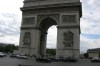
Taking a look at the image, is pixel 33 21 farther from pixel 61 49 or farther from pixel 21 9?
pixel 61 49

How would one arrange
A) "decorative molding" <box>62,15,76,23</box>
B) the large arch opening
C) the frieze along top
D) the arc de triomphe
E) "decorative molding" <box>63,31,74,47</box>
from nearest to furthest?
"decorative molding" <box>63,31,74,47</box> → the arc de triomphe → "decorative molding" <box>62,15,76,23</box> → the frieze along top → the large arch opening

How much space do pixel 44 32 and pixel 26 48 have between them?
23.1 ft

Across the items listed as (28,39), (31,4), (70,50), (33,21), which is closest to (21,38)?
(28,39)

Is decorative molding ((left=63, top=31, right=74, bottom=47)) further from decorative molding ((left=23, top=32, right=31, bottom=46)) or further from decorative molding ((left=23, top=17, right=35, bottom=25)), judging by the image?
decorative molding ((left=23, top=17, right=35, bottom=25))

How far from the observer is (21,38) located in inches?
1710

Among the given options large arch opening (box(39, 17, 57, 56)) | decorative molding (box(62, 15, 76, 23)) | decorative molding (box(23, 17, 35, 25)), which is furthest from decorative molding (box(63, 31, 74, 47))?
decorative molding (box(23, 17, 35, 25))

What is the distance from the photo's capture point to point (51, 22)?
4662 cm

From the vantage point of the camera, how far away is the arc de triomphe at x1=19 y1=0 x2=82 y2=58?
39094mm

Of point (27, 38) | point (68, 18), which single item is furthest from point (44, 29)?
point (68, 18)

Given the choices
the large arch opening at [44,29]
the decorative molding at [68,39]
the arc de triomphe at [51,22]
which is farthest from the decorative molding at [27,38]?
the decorative molding at [68,39]

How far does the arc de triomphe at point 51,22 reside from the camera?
39.1m

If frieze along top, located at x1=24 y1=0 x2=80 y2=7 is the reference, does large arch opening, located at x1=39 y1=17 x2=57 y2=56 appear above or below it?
below

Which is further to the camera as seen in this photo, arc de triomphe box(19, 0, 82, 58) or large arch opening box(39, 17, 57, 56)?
large arch opening box(39, 17, 57, 56)

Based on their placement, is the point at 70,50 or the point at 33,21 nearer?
the point at 70,50
